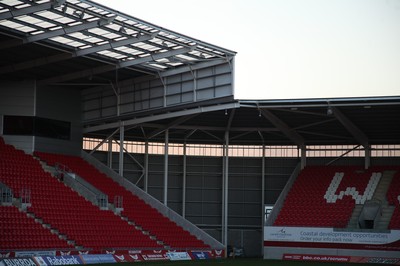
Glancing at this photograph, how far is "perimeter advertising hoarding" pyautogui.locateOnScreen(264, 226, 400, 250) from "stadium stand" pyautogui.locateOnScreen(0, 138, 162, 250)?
28.2 ft

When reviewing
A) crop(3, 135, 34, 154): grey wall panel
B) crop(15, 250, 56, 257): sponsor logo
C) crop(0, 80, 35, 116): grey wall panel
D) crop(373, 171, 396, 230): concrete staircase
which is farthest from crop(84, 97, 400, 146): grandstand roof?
crop(15, 250, 56, 257): sponsor logo

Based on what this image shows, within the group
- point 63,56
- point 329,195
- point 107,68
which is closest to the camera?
point 63,56

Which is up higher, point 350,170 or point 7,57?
point 7,57

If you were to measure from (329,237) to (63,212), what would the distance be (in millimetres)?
17259

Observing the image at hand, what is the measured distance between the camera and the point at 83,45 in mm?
46594

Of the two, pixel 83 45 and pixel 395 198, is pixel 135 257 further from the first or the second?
pixel 395 198

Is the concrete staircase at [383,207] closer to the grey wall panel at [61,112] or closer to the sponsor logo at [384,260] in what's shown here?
the sponsor logo at [384,260]

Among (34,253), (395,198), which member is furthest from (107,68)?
(395,198)

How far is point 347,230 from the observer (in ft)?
169

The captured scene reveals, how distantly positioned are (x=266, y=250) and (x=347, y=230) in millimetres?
5632

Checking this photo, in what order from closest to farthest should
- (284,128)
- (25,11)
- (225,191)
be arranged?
(25,11) < (284,128) < (225,191)

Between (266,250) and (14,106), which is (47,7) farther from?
(266,250)

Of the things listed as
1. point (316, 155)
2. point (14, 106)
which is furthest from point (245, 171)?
point (14, 106)

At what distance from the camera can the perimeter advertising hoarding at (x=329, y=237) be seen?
50.4 meters
